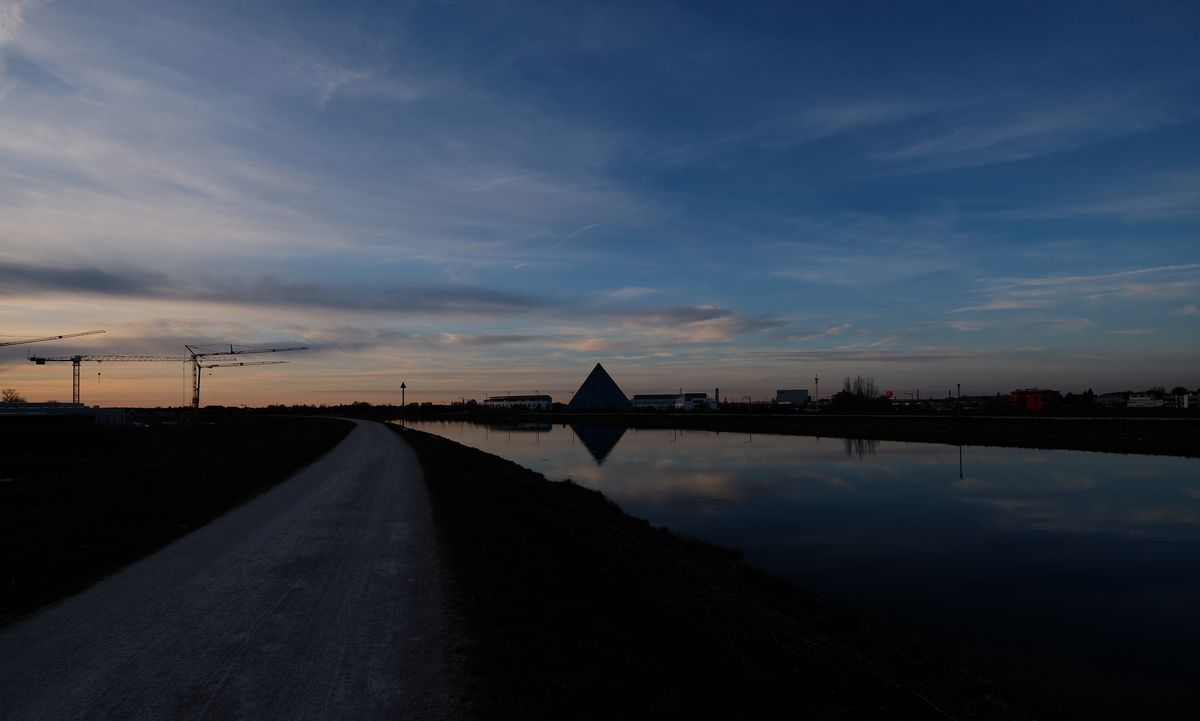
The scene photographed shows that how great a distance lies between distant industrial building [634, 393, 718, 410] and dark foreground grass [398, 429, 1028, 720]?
14884 centimetres

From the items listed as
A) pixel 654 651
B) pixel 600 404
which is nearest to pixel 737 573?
pixel 654 651

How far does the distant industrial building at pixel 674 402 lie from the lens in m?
166

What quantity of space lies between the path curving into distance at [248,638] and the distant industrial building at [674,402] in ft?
496

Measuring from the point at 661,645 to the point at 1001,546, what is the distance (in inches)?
521

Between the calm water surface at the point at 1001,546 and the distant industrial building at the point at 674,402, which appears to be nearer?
the calm water surface at the point at 1001,546

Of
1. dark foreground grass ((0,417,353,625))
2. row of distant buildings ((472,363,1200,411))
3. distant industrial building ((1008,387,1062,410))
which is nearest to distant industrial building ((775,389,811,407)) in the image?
row of distant buildings ((472,363,1200,411))

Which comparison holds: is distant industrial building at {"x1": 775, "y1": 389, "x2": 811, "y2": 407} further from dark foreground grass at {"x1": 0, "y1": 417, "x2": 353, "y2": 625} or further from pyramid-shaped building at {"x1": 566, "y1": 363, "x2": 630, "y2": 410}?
dark foreground grass at {"x1": 0, "y1": 417, "x2": 353, "y2": 625}

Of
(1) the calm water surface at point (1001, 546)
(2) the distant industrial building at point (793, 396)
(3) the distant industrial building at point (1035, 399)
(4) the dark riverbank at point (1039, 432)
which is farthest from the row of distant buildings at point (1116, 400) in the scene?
(1) the calm water surface at point (1001, 546)

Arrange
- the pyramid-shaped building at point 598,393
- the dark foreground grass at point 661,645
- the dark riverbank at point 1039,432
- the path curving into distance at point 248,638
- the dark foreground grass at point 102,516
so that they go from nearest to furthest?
1. the path curving into distance at point 248,638
2. the dark foreground grass at point 661,645
3. the dark foreground grass at point 102,516
4. the dark riverbank at point 1039,432
5. the pyramid-shaped building at point 598,393

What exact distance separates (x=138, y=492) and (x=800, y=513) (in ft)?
65.4

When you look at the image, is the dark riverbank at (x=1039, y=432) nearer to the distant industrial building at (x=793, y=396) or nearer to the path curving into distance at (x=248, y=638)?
the path curving into distance at (x=248, y=638)

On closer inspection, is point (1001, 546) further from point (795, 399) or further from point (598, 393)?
point (795, 399)

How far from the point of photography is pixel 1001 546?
666 inches

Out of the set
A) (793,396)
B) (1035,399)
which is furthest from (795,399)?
(1035,399)
